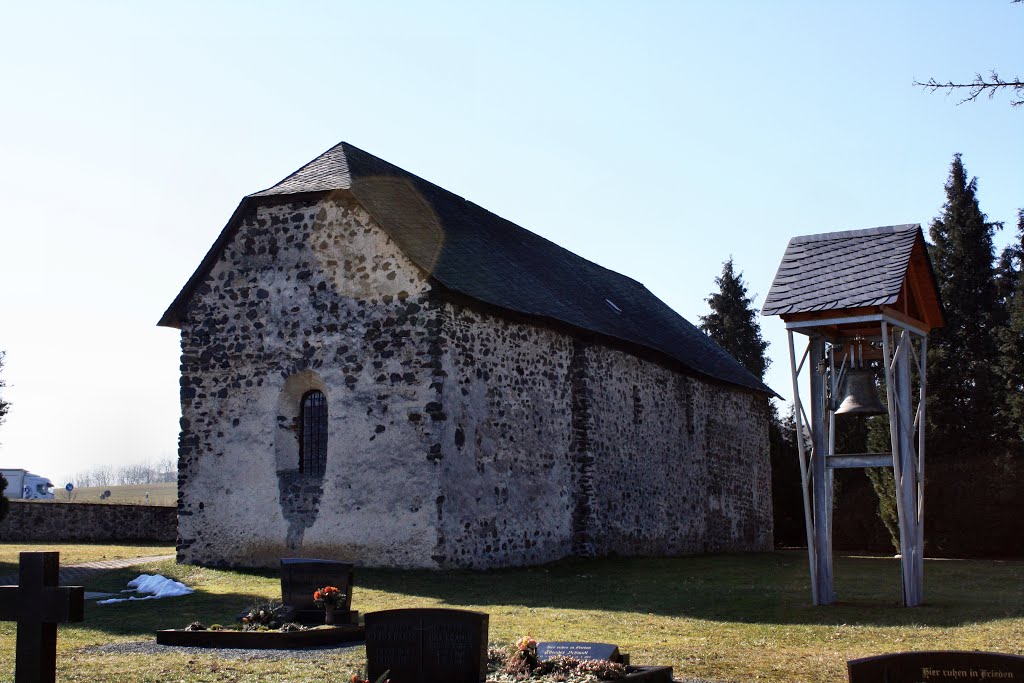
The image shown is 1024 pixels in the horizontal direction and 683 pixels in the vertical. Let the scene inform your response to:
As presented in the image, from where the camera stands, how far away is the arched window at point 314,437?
1864 cm

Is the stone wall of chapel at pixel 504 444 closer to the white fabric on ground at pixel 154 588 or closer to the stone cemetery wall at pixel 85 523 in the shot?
the white fabric on ground at pixel 154 588

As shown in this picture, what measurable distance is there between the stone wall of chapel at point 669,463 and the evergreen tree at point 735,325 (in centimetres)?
1563

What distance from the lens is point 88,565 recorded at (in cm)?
1950

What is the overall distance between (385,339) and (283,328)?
2.01m

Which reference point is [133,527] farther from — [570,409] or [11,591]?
[11,591]

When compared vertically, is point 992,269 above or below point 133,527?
above

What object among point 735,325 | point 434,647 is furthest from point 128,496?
point 434,647

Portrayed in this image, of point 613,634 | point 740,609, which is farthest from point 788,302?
point 613,634

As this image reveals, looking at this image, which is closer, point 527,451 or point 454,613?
point 454,613

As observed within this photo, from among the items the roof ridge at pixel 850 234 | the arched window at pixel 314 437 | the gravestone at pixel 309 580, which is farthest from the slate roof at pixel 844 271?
the arched window at pixel 314 437

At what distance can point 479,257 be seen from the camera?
69.8 ft

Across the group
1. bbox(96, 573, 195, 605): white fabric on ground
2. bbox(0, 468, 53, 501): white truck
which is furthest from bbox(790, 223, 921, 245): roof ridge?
bbox(0, 468, 53, 501): white truck

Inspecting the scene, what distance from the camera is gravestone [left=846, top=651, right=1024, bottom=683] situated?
5.95 meters

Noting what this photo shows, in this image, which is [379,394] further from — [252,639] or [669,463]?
[669,463]
